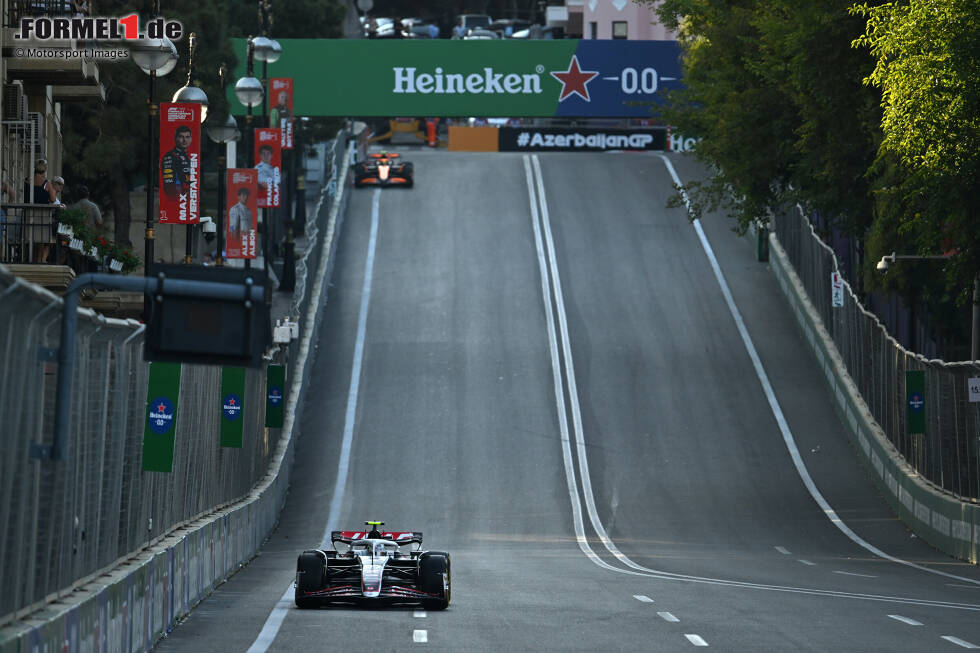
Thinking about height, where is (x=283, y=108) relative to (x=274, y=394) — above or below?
above

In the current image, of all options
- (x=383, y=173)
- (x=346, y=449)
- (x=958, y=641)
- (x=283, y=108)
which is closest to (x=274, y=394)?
(x=346, y=449)

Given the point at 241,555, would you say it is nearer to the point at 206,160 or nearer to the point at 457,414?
the point at 457,414

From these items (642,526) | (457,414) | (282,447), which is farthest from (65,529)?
(457,414)

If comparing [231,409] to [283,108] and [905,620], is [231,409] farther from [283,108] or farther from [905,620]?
[283,108]

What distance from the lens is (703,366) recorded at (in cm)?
4475

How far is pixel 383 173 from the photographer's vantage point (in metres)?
63.6

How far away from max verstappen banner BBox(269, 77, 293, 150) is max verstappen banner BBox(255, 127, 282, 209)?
4.57m

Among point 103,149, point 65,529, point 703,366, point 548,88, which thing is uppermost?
point 548,88

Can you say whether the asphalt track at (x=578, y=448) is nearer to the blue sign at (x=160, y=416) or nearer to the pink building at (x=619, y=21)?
the blue sign at (x=160, y=416)

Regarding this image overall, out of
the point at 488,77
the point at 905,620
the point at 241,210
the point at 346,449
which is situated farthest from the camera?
the point at 488,77

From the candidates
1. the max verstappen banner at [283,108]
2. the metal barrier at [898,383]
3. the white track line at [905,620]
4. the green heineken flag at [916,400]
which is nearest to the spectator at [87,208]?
the white track line at [905,620]

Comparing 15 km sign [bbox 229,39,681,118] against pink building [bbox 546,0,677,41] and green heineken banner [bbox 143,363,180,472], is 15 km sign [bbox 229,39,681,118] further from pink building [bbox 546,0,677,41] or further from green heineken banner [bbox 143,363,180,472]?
pink building [bbox 546,0,677,41]

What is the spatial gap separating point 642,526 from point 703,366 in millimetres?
12338

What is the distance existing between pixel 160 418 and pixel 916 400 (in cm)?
2046
